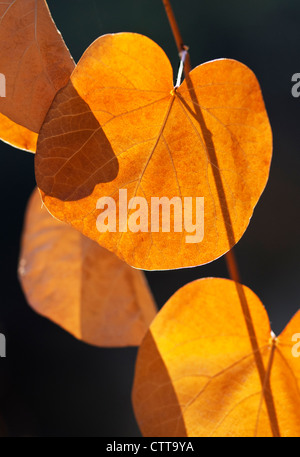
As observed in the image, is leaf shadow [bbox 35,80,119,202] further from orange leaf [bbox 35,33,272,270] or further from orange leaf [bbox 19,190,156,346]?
orange leaf [bbox 19,190,156,346]

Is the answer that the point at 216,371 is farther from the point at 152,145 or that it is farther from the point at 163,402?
the point at 152,145

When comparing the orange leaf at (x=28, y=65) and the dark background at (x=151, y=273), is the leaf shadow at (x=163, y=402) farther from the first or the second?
the dark background at (x=151, y=273)

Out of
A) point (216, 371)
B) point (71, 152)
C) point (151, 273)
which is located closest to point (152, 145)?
point (71, 152)

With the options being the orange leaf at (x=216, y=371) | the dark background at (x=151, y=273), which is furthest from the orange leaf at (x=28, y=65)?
the dark background at (x=151, y=273)
